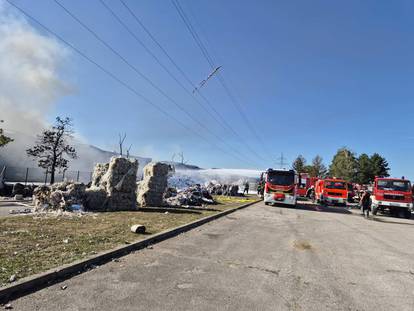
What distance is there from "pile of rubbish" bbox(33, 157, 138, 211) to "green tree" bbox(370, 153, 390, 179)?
87.2m

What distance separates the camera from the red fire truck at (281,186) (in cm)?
2720

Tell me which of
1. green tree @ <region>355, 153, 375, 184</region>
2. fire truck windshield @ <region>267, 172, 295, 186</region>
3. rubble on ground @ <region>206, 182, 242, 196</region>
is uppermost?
green tree @ <region>355, 153, 375, 184</region>

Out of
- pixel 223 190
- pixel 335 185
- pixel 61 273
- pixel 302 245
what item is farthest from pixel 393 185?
pixel 61 273

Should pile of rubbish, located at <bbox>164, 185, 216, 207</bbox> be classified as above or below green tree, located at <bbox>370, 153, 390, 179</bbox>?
below

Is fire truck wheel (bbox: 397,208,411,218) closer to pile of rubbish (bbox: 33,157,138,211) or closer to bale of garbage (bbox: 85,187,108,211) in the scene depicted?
pile of rubbish (bbox: 33,157,138,211)

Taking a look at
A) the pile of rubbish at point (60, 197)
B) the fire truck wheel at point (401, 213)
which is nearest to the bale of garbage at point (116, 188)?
the pile of rubbish at point (60, 197)

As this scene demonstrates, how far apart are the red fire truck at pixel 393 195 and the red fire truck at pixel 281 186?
5.78 meters

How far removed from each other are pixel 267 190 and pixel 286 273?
2146 cm

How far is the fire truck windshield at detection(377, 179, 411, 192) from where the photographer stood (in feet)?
80.6

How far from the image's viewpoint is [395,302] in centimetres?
Answer: 541

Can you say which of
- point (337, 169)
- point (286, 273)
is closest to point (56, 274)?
point (286, 273)

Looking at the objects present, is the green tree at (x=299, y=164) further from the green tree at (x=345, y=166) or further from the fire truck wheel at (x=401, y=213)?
the fire truck wheel at (x=401, y=213)

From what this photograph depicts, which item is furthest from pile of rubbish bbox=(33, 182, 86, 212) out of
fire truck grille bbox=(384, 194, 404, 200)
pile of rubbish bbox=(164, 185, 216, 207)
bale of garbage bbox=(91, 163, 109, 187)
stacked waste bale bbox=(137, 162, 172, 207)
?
fire truck grille bbox=(384, 194, 404, 200)

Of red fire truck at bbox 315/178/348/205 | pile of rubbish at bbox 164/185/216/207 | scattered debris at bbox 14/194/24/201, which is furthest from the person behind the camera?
red fire truck at bbox 315/178/348/205
